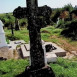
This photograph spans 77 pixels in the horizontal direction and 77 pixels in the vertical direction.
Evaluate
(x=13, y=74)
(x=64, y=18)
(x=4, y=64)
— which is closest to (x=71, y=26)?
(x=64, y=18)

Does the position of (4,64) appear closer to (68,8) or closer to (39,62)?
(39,62)

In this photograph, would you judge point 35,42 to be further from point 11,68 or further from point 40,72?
point 11,68

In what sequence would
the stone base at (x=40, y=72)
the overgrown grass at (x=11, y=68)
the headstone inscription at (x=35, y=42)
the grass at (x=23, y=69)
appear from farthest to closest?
1. the overgrown grass at (x=11, y=68)
2. the grass at (x=23, y=69)
3. the stone base at (x=40, y=72)
4. the headstone inscription at (x=35, y=42)

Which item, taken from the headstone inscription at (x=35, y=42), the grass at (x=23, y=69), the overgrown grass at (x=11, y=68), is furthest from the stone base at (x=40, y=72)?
the overgrown grass at (x=11, y=68)

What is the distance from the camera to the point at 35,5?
19.1ft

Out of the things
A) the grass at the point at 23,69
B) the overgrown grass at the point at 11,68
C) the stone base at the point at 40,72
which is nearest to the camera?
the stone base at the point at 40,72

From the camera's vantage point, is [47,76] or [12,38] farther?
[12,38]

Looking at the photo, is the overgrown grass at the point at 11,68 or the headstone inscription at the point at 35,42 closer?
the headstone inscription at the point at 35,42

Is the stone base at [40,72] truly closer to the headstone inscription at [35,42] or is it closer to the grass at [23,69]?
the headstone inscription at [35,42]

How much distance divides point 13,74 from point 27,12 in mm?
2351

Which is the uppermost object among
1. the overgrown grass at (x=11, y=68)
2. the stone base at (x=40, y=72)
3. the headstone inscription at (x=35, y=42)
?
the headstone inscription at (x=35, y=42)

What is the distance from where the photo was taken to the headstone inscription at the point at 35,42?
5836 millimetres

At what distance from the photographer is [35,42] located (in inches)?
235

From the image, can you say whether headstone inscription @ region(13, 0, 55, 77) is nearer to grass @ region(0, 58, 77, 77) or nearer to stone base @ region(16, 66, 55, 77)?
stone base @ region(16, 66, 55, 77)
